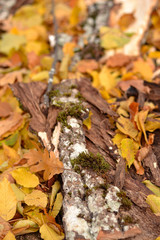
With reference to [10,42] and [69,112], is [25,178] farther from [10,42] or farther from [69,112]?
[10,42]

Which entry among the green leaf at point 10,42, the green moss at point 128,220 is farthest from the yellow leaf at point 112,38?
the green moss at point 128,220

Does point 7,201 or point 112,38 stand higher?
point 112,38

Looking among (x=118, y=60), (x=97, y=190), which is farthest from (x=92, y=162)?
(x=118, y=60)

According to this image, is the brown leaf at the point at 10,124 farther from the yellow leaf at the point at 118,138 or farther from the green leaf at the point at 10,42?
the green leaf at the point at 10,42

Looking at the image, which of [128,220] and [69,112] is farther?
[69,112]

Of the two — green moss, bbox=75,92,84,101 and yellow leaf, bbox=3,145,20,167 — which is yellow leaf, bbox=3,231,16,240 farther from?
green moss, bbox=75,92,84,101

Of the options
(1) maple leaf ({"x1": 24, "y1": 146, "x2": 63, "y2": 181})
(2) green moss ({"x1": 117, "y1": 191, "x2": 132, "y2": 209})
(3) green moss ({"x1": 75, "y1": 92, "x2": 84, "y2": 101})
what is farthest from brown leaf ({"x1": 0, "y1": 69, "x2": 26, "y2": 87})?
(2) green moss ({"x1": 117, "y1": 191, "x2": 132, "y2": 209})

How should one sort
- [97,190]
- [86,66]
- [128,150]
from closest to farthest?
[97,190] < [128,150] < [86,66]
